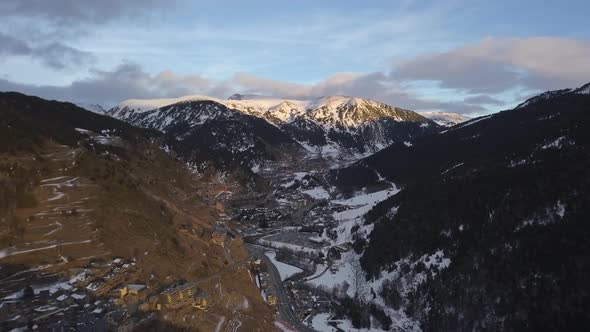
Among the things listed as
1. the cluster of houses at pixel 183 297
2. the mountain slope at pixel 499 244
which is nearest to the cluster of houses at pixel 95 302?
the cluster of houses at pixel 183 297

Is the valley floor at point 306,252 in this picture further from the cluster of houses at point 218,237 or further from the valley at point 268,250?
the cluster of houses at point 218,237

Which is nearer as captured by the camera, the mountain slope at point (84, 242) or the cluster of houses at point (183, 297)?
the mountain slope at point (84, 242)

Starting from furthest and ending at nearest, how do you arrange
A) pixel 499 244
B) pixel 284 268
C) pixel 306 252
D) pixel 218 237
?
1. pixel 306 252
2. pixel 284 268
3. pixel 218 237
4. pixel 499 244

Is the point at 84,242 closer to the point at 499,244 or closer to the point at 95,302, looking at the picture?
the point at 95,302

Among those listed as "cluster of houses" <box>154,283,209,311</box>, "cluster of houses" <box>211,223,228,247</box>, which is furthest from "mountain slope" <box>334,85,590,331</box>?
"cluster of houses" <box>154,283,209,311</box>

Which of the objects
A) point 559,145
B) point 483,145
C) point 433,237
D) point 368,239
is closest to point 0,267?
point 433,237

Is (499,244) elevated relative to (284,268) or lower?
elevated

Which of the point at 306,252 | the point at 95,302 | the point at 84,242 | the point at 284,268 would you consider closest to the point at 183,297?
the point at 95,302
